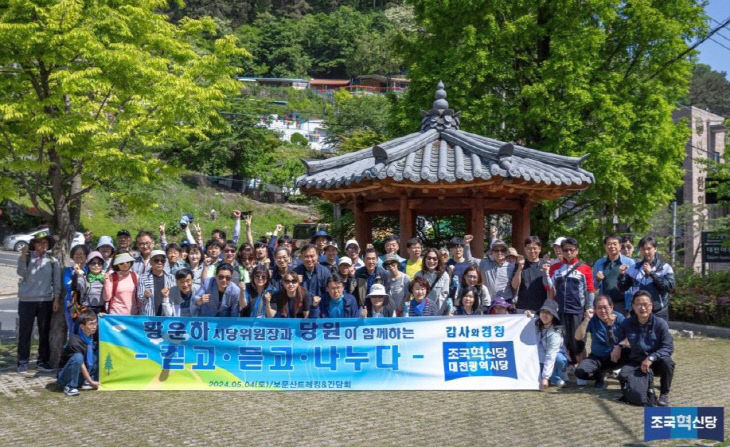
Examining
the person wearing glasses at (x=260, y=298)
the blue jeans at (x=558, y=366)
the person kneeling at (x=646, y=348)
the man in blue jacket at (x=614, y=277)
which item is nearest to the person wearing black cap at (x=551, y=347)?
the blue jeans at (x=558, y=366)

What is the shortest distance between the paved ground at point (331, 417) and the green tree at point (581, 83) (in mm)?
8857

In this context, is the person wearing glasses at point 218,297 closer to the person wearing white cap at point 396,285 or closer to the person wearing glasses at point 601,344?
the person wearing white cap at point 396,285

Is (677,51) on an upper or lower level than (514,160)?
upper

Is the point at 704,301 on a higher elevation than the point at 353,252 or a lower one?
lower

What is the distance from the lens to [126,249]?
1052cm

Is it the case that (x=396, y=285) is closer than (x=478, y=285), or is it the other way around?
(x=478, y=285)

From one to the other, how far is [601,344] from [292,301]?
157 inches

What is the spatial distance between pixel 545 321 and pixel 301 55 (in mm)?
95331

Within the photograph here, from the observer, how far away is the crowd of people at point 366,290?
9164 millimetres

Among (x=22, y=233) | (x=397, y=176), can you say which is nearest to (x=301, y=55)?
(x=22, y=233)

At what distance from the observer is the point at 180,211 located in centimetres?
4650

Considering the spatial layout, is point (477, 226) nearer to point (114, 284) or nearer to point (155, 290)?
point (155, 290)

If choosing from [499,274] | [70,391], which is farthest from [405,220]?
[70,391]

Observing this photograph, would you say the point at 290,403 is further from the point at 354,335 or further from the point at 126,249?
the point at 126,249
